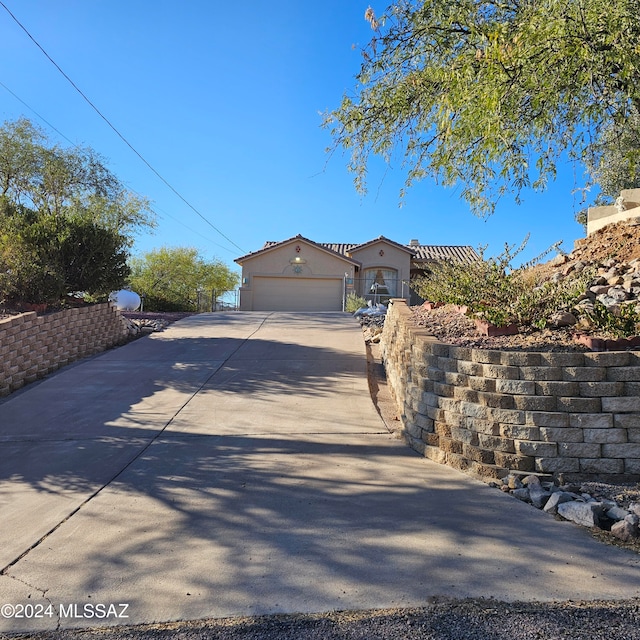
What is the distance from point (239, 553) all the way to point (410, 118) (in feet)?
20.2

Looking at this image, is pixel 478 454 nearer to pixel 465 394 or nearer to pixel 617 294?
pixel 465 394

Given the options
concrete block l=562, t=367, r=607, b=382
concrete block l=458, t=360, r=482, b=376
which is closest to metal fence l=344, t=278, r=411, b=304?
concrete block l=458, t=360, r=482, b=376

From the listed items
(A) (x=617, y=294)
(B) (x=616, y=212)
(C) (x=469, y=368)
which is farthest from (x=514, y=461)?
(B) (x=616, y=212)

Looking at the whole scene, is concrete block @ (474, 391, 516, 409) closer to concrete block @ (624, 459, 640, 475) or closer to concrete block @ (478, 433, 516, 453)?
concrete block @ (478, 433, 516, 453)

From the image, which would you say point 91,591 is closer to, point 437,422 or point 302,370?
point 437,422

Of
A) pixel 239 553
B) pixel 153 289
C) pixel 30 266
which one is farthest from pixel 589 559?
pixel 153 289

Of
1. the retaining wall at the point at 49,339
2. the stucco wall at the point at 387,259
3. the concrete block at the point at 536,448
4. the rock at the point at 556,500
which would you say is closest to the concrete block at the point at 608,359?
the concrete block at the point at 536,448

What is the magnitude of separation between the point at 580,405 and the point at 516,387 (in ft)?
1.72

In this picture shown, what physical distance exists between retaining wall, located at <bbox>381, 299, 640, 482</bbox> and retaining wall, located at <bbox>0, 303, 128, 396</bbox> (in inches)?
276

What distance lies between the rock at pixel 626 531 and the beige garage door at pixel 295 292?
24.1 meters

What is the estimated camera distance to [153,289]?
90.9 ft

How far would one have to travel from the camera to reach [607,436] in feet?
14.3

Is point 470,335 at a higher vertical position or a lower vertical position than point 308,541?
higher

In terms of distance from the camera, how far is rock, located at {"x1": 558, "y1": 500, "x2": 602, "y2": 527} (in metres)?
3.74
